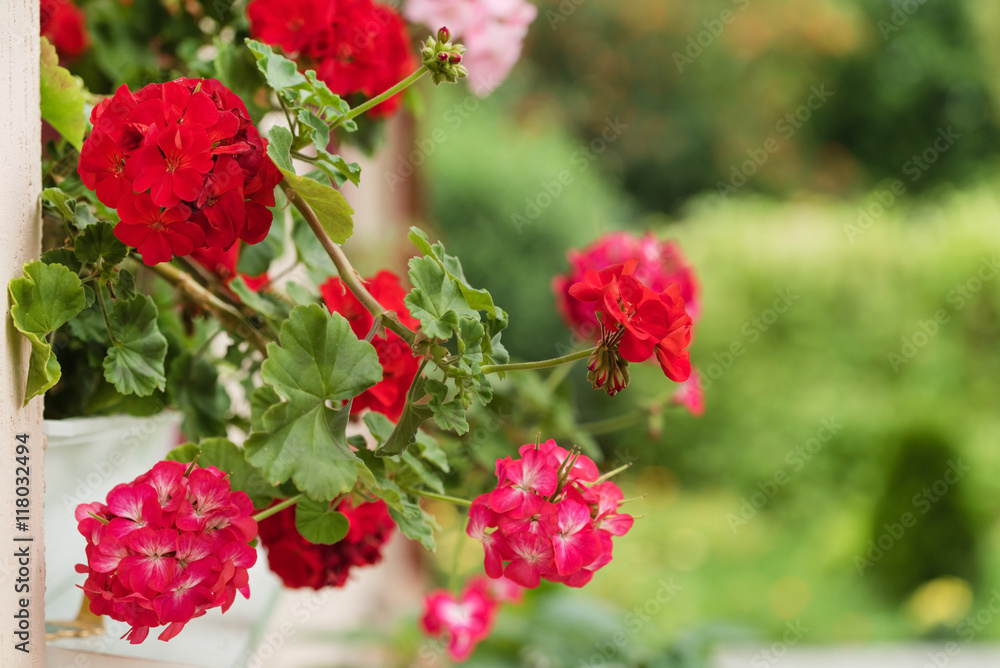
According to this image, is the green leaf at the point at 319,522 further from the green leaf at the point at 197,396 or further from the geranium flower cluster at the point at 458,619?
the geranium flower cluster at the point at 458,619

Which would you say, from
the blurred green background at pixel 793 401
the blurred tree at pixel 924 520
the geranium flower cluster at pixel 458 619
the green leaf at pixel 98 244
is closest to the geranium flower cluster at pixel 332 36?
the green leaf at pixel 98 244

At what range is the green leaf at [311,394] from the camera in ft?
1.04

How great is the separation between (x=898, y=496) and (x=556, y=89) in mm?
3952

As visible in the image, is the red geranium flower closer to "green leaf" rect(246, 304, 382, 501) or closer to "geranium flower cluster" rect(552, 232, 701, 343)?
"geranium flower cluster" rect(552, 232, 701, 343)

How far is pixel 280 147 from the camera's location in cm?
34

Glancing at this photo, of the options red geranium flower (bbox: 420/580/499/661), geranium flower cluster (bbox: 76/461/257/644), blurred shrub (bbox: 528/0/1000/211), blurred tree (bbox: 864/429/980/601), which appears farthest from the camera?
blurred shrub (bbox: 528/0/1000/211)

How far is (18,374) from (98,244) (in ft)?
0.21

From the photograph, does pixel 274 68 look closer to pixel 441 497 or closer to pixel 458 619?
pixel 441 497

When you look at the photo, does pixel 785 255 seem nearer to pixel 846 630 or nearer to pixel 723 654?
pixel 846 630

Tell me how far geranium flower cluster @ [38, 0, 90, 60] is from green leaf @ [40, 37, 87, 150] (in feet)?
0.71

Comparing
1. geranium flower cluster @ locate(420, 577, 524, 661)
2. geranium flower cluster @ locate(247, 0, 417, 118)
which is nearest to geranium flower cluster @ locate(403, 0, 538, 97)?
geranium flower cluster @ locate(247, 0, 417, 118)

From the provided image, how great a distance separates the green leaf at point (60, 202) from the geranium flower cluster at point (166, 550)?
12 cm

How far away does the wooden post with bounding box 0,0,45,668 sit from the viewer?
0.30m

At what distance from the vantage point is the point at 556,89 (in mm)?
5535
